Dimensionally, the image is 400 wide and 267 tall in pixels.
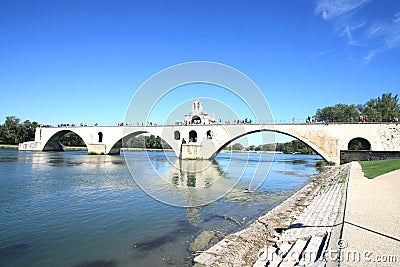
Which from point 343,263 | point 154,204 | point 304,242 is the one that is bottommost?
point 154,204

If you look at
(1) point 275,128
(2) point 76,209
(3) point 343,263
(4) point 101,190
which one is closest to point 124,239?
(2) point 76,209

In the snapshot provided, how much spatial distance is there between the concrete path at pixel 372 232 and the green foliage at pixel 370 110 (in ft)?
166

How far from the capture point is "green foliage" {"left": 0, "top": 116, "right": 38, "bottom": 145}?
65938 mm

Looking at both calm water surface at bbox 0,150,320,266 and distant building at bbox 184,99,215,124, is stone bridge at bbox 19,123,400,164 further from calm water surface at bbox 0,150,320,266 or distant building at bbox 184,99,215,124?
calm water surface at bbox 0,150,320,266

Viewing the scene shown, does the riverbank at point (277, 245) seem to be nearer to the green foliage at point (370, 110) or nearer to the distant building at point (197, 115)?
the distant building at point (197, 115)

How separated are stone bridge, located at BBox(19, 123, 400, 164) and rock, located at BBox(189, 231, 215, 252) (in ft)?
97.8

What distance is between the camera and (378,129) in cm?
3000

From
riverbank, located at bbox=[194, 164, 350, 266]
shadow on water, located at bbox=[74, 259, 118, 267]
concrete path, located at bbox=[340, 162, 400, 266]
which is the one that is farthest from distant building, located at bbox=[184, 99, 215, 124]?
shadow on water, located at bbox=[74, 259, 118, 267]

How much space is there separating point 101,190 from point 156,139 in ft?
226

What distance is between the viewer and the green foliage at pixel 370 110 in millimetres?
51062

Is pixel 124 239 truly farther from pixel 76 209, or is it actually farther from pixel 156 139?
pixel 156 139

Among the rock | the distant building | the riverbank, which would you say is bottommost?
the rock

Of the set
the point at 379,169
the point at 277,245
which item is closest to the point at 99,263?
the point at 277,245

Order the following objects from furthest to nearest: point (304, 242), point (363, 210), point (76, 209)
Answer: point (76, 209) → point (363, 210) → point (304, 242)
